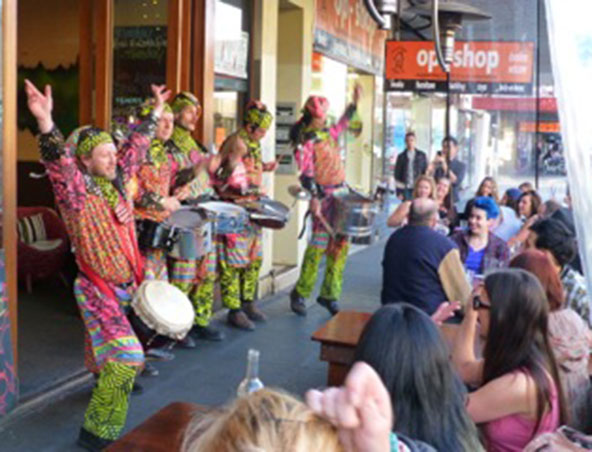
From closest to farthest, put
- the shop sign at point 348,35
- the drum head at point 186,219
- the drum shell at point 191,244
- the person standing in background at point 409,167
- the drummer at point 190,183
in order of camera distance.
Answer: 1. the drum head at point 186,219
2. the drum shell at point 191,244
3. the drummer at point 190,183
4. the shop sign at point 348,35
5. the person standing in background at point 409,167

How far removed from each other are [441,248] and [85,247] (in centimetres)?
207

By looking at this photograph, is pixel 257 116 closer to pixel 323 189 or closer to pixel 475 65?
pixel 323 189

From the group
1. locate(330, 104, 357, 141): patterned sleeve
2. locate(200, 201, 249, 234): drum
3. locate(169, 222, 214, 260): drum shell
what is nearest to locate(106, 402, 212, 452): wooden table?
locate(169, 222, 214, 260): drum shell

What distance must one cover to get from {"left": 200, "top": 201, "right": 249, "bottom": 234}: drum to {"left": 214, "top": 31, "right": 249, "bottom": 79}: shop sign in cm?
192

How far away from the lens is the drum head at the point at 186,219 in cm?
496

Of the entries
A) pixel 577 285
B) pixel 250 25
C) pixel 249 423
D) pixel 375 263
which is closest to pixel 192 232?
pixel 577 285

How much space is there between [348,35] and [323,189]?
376 cm

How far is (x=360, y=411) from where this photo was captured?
47.0 inches

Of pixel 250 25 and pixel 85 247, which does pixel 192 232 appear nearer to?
pixel 85 247

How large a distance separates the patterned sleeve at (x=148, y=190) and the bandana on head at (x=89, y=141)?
3.18 ft

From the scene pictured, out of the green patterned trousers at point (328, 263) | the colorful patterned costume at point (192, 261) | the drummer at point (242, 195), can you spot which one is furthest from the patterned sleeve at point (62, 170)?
the green patterned trousers at point (328, 263)

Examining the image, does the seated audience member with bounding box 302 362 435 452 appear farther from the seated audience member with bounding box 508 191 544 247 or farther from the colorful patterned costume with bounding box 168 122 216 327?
the seated audience member with bounding box 508 191 544 247

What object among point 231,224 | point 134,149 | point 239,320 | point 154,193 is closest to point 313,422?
point 134,149

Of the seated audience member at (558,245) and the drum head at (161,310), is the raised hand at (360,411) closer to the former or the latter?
the drum head at (161,310)
